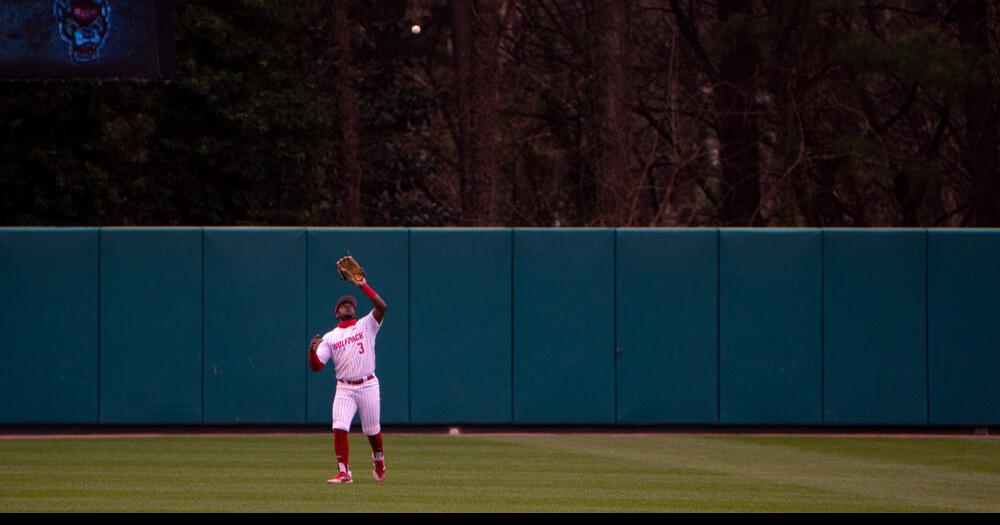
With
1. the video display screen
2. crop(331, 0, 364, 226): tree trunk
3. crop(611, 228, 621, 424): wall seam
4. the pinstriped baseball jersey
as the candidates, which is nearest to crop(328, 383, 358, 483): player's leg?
the pinstriped baseball jersey

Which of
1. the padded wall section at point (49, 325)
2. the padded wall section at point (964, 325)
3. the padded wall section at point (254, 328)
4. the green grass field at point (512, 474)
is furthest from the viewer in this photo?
the padded wall section at point (964, 325)

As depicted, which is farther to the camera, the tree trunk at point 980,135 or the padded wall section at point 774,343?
the tree trunk at point 980,135

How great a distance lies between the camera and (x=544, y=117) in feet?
113

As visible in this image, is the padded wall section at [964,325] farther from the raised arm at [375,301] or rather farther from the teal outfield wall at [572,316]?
the raised arm at [375,301]

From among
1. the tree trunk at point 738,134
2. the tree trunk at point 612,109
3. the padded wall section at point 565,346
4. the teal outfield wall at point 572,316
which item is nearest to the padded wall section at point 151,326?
the teal outfield wall at point 572,316

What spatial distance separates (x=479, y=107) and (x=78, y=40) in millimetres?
13347

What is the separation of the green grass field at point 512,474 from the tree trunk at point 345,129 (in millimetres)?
11250

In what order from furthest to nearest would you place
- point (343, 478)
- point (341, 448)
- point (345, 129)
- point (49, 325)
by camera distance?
point (345, 129) → point (49, 325) → point (341, 448) → point (343, 478)

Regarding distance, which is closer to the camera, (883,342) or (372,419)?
(372,419)

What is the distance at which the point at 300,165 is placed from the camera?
93.9 feet

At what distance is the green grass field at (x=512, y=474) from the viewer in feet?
40.1

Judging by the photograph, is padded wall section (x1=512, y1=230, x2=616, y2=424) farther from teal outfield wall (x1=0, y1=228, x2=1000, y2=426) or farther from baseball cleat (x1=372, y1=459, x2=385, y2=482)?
baseball cleat (x1=372, y1=459, x2=385, y2=482)

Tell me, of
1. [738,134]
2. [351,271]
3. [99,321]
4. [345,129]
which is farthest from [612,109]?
[351,271]

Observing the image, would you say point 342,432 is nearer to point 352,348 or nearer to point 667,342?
point 352,348
